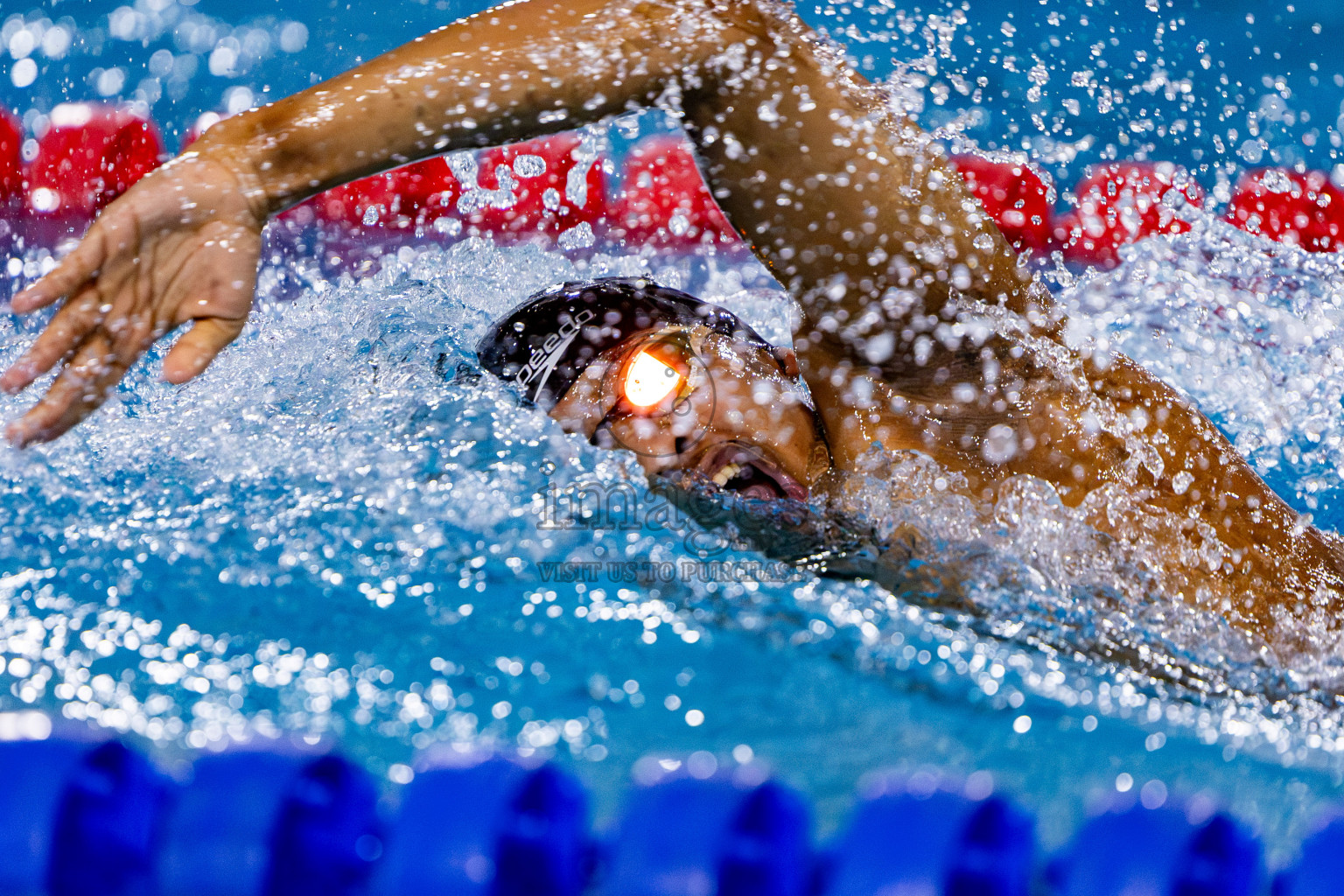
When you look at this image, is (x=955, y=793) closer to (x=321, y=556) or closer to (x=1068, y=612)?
(x=1068, y=612)

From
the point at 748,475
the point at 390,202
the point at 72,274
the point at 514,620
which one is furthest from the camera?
the point at 390,202

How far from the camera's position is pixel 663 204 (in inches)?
96.5

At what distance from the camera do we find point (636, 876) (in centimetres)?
87

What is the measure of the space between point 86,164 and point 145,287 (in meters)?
1.85

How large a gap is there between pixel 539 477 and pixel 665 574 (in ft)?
0.63

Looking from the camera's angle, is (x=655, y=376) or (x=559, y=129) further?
(x=655, y=376)

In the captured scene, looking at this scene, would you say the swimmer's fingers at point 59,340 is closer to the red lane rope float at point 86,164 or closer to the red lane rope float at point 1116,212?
the red lane rope float at point 86,164

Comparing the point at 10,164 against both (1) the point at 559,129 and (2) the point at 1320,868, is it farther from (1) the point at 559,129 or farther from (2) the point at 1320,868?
(2) the point at 1320,868

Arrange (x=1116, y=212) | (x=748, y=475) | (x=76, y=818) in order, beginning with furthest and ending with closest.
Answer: (x=1116, y=212)
(x=748, y=475)
(x=76, y=818)

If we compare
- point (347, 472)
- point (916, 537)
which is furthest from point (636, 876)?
point (347, 472)

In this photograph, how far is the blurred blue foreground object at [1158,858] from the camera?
89cm

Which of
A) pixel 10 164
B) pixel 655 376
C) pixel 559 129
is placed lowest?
pixel 10 164

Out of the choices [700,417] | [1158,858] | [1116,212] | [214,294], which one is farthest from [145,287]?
[1116,212]

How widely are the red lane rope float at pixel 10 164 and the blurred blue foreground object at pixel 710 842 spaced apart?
7.07ft
